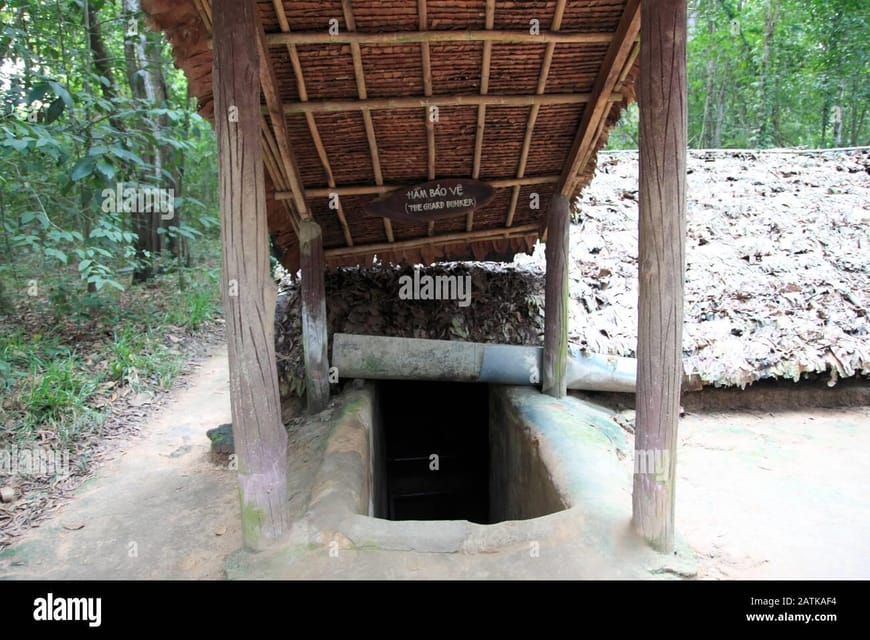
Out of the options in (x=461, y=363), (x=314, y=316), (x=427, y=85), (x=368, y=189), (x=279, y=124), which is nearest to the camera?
(x=279, y=124)

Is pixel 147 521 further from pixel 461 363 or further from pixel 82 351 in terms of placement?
pixel 82 351

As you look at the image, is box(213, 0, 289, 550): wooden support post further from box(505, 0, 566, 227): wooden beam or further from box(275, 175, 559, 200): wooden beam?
box(505, 0, 566, 227): wooden beam

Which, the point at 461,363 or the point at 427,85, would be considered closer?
the point at 427,85

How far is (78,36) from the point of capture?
336 inches

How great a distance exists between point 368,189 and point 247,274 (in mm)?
1937

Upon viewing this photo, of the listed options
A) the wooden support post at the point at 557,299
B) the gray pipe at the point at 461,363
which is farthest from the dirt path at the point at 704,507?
the wooden support post at the point at 557,299

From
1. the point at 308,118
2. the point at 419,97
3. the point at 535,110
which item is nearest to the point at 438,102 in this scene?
the point at 419,97

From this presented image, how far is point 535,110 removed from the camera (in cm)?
416

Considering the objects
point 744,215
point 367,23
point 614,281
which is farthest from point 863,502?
point 744,215

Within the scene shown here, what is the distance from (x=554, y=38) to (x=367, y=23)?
1.16 metres

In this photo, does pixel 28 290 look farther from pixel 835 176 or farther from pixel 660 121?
pixel 835 176

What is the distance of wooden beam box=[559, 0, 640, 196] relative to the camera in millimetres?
3451

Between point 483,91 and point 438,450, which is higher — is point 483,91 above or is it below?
above

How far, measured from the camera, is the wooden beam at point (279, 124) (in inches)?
132
